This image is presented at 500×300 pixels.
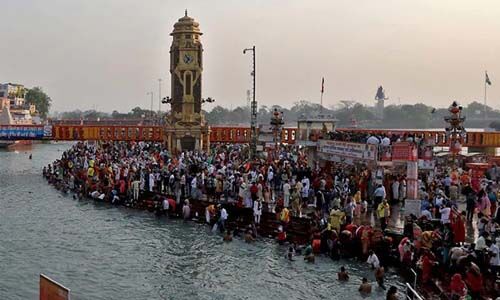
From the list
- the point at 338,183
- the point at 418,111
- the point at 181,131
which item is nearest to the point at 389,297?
the point at 338,183

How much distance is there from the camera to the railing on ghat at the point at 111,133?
50737 mm

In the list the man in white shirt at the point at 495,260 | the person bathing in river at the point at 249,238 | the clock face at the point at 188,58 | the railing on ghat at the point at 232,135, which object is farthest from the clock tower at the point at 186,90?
the man in white shirt at the point at 495,260

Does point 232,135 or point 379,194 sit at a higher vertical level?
point 232,135

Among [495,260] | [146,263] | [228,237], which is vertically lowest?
[146,263]

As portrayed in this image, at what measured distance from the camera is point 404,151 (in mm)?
23781

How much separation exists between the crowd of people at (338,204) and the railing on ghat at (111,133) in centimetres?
1224

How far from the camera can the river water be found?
18516mm

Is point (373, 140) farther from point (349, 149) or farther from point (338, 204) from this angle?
point (338, 204)

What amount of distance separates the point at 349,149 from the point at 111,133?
1091 inches

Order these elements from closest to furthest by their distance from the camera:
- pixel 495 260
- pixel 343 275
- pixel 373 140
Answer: pixel 495 260 → pixel 343 275 → pixel 373 140

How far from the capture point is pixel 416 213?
2228 cm

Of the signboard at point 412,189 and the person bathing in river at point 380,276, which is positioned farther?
the signboard at point 412,189

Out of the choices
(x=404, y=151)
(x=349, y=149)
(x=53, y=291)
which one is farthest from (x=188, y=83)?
(x=53, y=291)

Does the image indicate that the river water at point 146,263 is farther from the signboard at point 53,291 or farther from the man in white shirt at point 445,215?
the signboard at point 53,291
